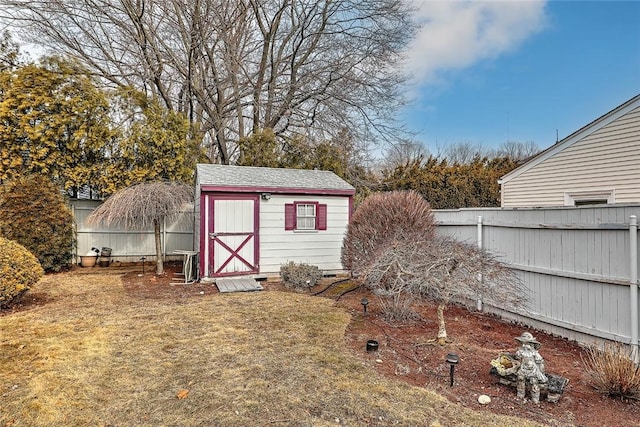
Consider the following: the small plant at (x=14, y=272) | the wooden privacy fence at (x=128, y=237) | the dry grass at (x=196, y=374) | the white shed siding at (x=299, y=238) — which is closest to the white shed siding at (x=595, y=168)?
the white shed siding at (x=299, y=238)

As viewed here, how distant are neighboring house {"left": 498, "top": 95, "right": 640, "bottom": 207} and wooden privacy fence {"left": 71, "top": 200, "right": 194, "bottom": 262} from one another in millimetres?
10592

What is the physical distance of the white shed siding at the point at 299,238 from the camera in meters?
8.44

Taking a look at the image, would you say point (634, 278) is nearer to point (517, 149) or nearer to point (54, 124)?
point (54, 124)

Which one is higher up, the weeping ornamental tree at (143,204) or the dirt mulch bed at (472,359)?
the weeping ornamental tree at (143,204)

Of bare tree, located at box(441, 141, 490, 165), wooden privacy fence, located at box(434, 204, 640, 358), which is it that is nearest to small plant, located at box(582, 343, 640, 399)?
wooden privacy fence, located at box(434, 204, 640, 358)

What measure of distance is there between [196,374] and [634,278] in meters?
4.66

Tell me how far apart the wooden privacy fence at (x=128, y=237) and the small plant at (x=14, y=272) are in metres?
4.43

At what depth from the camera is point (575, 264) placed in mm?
4242

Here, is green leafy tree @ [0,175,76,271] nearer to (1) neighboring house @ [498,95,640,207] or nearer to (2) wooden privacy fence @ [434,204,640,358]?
(2) wooden privacy fence @ [434,204,640,358]

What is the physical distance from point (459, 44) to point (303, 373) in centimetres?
1226

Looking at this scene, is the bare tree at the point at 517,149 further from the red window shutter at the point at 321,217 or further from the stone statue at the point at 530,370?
the stone statue at the point at 530,370

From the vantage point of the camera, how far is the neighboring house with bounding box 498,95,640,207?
7.52 meters

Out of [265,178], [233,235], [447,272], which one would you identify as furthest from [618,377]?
[265,178]

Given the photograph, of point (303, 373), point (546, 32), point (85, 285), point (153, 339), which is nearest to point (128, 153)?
point (85, 285)
